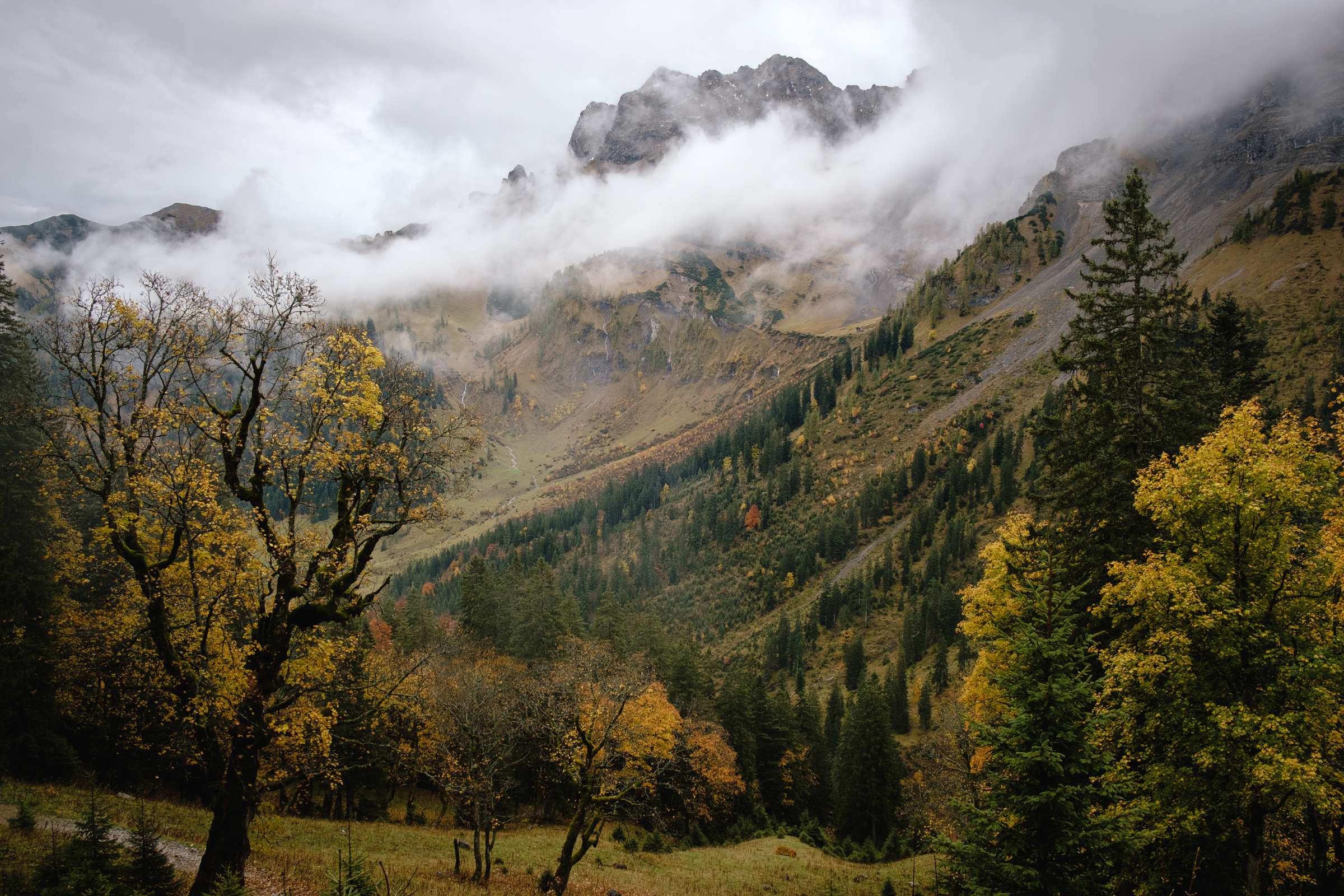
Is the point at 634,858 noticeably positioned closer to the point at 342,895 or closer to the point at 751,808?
the point at 751,808

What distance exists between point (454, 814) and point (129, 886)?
3361 cm

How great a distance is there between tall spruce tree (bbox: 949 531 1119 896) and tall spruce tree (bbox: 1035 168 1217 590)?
31.5ft

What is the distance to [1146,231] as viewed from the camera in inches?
949

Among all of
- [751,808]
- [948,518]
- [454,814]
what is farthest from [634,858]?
[948,518]

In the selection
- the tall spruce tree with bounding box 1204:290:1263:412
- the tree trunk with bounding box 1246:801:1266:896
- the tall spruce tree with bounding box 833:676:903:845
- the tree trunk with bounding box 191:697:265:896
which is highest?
the tall spruce tree with bounding box 1204:290:1263:412

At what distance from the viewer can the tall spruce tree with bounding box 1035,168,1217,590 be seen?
2158cm

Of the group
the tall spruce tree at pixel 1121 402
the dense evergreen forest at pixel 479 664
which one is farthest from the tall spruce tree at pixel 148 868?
the tall spruce tree at pixel 1121 402

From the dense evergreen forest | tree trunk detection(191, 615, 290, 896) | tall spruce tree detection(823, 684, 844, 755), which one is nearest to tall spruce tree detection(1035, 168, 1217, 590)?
the dense evergreen forest

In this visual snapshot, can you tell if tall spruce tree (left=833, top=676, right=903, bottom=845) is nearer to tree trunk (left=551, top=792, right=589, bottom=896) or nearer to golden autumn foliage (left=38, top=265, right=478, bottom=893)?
tree trunk (left=551, top=792, right=589, bottom=896)

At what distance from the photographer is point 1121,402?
75.5 feet

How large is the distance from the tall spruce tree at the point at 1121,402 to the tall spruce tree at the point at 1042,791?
9.61 meters

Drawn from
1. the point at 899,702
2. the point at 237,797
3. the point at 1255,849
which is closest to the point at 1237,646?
the point at 1255,849

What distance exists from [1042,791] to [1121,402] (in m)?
17.0

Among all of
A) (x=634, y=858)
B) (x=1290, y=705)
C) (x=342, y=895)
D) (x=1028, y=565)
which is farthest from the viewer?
(x=634, y=858)
